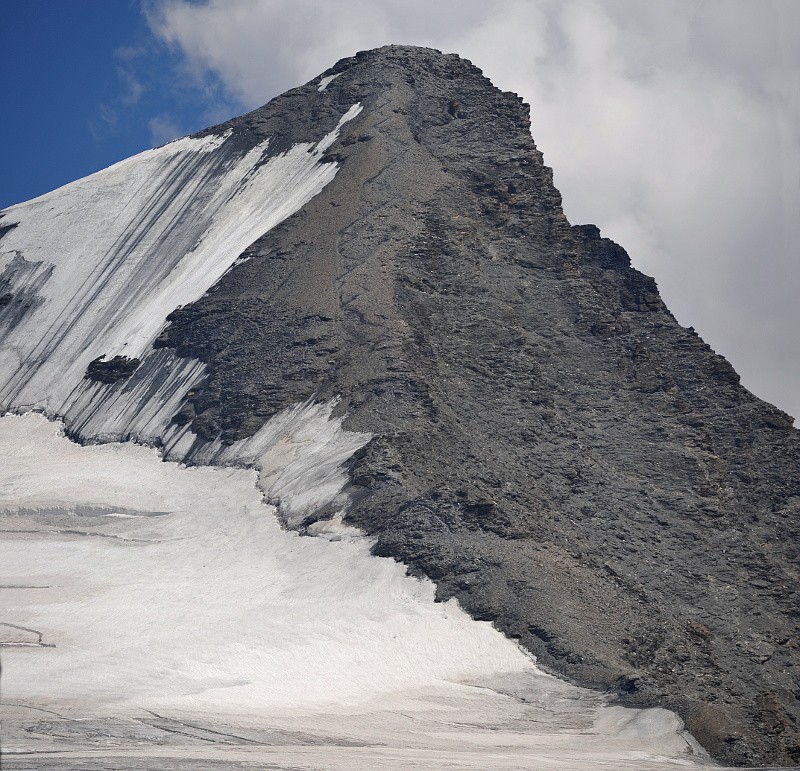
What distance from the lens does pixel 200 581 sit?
157ft

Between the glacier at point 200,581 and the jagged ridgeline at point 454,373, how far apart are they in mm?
375

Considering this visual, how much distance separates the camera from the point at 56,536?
5381 centimetres

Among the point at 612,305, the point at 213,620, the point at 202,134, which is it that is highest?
the point at 202,134

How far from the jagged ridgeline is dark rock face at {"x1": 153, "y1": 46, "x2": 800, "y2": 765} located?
118mm

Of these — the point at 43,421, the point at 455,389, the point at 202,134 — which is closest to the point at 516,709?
the point at 455,389

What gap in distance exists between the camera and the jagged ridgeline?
45406 mm

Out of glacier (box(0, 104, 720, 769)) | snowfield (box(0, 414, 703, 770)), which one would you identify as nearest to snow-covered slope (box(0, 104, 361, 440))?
glacier (box(0, 104, 720, 769))

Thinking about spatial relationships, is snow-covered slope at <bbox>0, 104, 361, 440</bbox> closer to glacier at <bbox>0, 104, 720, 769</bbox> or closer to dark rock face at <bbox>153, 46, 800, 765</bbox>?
glacier at <bbox>0, 104, 720, 769</bbox>

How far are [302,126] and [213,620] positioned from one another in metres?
38.5

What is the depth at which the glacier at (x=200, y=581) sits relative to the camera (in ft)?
111

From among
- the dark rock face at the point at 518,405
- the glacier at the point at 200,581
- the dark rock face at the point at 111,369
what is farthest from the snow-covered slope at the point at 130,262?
the dark rock face at the point at 518,405

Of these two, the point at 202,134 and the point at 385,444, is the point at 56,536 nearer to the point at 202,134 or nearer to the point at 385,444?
the point at 385,444

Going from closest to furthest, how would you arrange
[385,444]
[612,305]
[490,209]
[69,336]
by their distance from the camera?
1. [385,444]
2. [612,305]
3. [490,209]
4. [69,336]

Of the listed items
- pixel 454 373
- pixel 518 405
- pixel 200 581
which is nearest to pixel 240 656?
pixel 200 581
